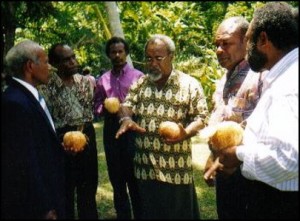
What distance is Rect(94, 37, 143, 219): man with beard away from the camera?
4.97 meters

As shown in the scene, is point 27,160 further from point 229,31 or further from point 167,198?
point 229,31

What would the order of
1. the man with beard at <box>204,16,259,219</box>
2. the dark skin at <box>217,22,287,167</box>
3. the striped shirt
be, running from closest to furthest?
1. the striped shirt
2. the dark skin at <box>217,22,287,167</box>
3. the man with beard at <box>204,16,259,219</box>

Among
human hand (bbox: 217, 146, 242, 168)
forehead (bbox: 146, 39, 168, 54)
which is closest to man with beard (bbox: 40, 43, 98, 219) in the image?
forehead (bbox: 146, 39, 168, 54)

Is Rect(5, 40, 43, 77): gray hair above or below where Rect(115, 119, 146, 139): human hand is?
above

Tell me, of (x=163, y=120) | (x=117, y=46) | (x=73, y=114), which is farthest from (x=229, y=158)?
(x=117, y=46)

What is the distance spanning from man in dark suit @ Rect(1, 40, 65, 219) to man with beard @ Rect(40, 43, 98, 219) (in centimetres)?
123

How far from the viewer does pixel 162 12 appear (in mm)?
5773

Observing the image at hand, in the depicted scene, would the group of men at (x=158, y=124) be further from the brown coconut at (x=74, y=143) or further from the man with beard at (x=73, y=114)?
the brown coconut at (x=74, y=143)

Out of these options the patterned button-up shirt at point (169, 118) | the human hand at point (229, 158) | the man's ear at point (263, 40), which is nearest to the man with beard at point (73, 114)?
the patterned button-up shirt at point (169, 118)

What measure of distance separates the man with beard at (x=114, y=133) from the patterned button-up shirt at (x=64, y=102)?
36 centimetres

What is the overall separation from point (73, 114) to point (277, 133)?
2974mm

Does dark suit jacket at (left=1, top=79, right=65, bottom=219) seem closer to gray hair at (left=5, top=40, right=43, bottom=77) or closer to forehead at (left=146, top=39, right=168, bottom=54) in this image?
gray hair at (left=5, top=40, right=43, bottom=77)

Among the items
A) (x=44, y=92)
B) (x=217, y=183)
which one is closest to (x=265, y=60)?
(x=217, y=183)

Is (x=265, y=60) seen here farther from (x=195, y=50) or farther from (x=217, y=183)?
(x=195, y=50)
